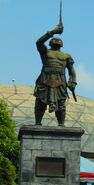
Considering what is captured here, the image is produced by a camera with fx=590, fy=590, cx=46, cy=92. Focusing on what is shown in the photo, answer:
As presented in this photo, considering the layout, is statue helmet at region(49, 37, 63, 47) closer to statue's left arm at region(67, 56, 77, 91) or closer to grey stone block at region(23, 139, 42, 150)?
statue's left arm at region(67, 56, 77, 91)

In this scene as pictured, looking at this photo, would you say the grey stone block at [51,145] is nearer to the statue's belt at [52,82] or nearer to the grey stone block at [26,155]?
the grey stone block at [26,155]

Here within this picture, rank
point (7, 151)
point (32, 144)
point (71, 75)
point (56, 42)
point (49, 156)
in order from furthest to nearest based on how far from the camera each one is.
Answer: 1. point (7, 151)
2. point (71, 75)
3. point (56, 42)
4. point (32, 144)
5. point (49, 156)

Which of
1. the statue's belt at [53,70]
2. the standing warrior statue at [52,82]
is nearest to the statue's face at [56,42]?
the standing warrior statue at [52,82]

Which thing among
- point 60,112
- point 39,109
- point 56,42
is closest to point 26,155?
point 39,109

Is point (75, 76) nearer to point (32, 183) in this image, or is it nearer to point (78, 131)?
point (78, 131)

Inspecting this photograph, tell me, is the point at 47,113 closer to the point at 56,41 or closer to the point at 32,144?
the point at 56,41

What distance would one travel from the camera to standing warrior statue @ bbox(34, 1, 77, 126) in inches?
623

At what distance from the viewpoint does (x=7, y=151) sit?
34062 mm

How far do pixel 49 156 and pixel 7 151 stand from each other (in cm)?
1918

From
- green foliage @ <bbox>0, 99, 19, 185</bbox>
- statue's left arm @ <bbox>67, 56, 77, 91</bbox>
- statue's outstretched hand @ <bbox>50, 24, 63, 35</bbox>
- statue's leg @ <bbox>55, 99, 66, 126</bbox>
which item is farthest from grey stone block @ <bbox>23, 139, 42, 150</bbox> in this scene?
green foliage @ <bbox>0, 99, 19, 185</bbox>

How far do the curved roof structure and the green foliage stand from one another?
21078 mm

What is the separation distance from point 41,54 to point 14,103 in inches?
1826

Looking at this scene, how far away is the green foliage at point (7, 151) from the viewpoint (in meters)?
32.7

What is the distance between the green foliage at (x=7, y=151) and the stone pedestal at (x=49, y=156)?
17.4 m
